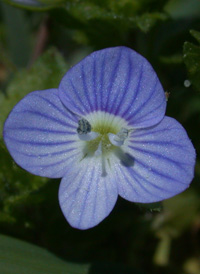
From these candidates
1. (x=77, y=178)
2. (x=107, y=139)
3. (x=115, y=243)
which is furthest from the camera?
(x=115, y=243)

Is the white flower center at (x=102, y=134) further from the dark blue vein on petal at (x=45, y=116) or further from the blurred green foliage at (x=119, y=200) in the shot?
the blurred green foliage at (x=119, y=200)

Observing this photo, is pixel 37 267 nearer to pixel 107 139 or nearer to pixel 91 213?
pixel 91 213

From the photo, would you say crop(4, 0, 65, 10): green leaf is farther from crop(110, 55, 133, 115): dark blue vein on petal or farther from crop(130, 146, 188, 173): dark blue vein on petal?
crop(130, 146, 188, 173): dark blue vein on petal

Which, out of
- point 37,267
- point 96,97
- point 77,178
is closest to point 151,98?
point 96,97

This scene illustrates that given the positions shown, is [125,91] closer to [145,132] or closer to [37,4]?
[145,132]

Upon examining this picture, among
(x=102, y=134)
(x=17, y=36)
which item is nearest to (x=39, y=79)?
(x=102, y=134)

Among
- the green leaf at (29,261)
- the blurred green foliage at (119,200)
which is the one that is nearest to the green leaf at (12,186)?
the blurred green foliage at (119,200)

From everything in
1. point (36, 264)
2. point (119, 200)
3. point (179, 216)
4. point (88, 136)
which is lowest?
point (179, 216)
